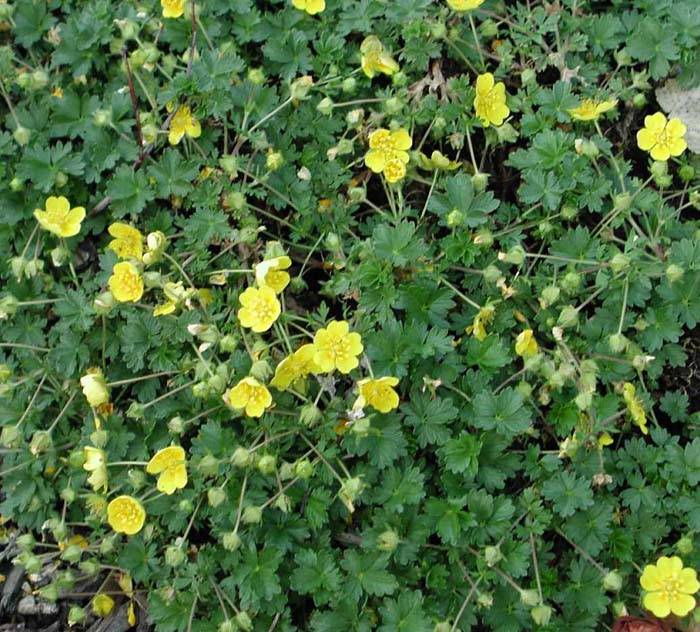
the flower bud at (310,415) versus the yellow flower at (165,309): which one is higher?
the yellow flower at (165,309)

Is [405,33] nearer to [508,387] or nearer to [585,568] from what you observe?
[508,387]

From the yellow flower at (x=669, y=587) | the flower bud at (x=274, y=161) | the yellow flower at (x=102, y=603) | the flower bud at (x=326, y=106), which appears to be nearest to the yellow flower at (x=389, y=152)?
the flower bud at (x=326, y=106)

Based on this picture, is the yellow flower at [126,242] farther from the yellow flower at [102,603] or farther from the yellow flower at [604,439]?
the yellow flower at [604,439]

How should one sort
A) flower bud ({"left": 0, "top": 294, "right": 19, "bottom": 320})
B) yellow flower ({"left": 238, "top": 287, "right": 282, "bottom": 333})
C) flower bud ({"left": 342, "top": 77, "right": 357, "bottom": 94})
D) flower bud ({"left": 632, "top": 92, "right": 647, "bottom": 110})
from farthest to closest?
flower bud ({"left": 632, "top": 92, "right": 647, "bottom": 110}) → flower bud ({"left": 342, "top": 77, "right": 357, "bottom": 94}) → flower bud ({"left": 0, "top": 294, "right": 19, "bottom": 320}) → yellow flower ({"left": 238, "top": 287, "right": 282, "bottom": 333})

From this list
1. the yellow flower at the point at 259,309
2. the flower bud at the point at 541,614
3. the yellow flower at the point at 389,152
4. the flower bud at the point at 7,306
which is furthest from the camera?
the yellow flower at the point at 389,152

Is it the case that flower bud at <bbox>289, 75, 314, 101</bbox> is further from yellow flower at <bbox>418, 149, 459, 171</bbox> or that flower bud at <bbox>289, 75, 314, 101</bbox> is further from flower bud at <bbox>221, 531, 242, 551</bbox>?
flower bud at <bbox>221, 531, 242, 551</bbox>

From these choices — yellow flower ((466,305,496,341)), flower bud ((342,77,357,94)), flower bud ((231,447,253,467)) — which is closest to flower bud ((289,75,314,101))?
flower bud ((342,77,357,94))

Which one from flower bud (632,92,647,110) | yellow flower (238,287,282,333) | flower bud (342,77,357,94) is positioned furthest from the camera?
flower bud (632,92,647,110)
